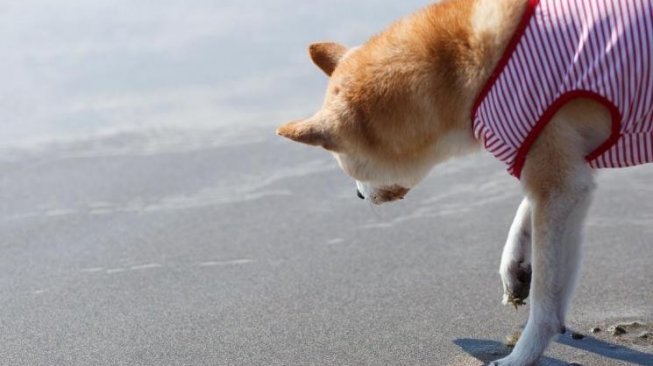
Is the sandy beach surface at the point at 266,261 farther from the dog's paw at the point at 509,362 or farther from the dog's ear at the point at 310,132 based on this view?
the dog's ear at the point at 310,132

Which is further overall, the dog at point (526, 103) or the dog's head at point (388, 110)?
the dog's head at point (388, 110)

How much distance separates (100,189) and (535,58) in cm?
311

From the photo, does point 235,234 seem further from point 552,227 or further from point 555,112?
point 555,112

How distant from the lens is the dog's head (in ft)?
13.3

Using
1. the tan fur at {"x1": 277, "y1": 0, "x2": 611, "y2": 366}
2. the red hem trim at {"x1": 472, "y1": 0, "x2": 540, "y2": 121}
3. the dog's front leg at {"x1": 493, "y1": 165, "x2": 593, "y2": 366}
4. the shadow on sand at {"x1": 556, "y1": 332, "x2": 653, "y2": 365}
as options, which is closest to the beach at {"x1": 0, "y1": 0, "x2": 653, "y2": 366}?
the shadow on sand at {"x1": 556, "y1": 332, "x2": 653, "y2": 365}

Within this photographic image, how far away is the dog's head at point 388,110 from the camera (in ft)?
13.3

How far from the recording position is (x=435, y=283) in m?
4.99

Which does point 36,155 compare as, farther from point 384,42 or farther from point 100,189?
point 384,42

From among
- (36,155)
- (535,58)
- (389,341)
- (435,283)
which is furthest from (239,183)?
(535,58)

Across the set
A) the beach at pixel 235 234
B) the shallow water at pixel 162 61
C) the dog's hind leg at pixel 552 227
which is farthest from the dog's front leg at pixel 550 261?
the shallow water at pixel 162 61

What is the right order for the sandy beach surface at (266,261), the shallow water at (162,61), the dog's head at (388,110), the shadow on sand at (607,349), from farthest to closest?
the shallow water at (162,61) < the sandy beach surface at (266,261) < the shadow on sand at (607,349) < the dog's head at (388,110)

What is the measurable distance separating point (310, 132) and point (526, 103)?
773 mm

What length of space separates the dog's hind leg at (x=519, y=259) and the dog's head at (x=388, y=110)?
45 cm

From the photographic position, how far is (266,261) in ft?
17.4
